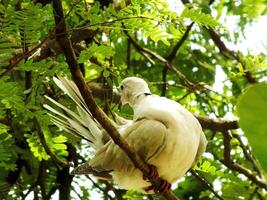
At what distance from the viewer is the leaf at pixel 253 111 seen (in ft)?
1.76

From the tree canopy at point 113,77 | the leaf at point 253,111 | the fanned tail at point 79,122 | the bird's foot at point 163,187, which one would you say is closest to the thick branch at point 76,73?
the tree canopy at point 113,77

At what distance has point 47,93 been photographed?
2600 millimetres

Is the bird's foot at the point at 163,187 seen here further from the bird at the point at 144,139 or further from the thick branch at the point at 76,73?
the thick branch at the point at 76,73

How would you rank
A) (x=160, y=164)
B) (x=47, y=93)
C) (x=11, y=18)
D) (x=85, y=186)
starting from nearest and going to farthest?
1. (x=11, y=18)
2. (x=160, y=164)
3. (x=47, y=93)
4. (x=85, y=186)

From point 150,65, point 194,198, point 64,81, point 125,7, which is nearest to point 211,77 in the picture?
point 150,65

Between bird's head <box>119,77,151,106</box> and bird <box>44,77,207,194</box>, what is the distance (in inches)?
1.8

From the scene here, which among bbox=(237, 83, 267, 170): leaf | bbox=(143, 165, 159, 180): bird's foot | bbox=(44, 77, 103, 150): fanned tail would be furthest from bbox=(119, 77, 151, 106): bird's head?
bbox=(237, 83, 267, 170): leaf

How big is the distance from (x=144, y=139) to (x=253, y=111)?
4.96 feet

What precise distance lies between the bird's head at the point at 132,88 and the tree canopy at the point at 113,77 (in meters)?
0.07

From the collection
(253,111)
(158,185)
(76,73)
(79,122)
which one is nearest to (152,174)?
(158,185)

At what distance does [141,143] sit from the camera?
6.72 feet

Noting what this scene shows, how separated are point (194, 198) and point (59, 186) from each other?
1.12m

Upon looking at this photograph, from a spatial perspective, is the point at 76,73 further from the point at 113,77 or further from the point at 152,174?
the point at 113,77

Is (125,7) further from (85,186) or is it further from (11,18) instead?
(85,186)
